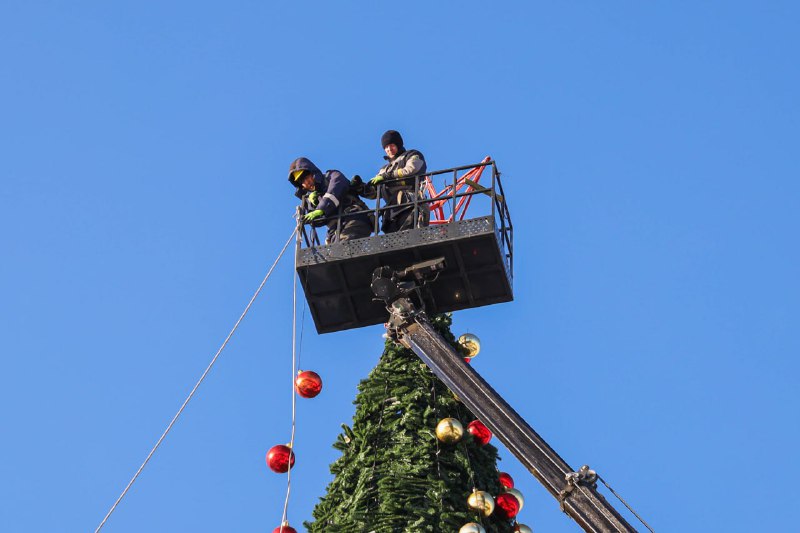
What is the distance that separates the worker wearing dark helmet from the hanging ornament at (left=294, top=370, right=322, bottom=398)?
73.9 inches

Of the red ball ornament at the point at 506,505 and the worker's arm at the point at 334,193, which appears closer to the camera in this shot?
the red ball ornament at the point at 506,505

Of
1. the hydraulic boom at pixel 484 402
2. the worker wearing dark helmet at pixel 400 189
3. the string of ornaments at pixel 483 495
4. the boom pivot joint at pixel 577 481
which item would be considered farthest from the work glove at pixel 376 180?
the boom pivot joint at pixel 577 481

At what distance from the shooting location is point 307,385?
17672 mm

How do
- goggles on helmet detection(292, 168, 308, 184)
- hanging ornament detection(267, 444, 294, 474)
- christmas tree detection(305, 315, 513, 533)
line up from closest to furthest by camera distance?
christmas tree detection(305, 315, 513, 533) → hanging ornament detection(267, 444, 294, 474) → goggles on helmet detection(292, 168, 308, 184)

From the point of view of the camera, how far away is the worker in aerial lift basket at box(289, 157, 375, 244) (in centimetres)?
1781

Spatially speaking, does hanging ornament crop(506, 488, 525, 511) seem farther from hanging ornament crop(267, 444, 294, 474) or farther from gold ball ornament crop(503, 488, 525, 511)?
hanging ornament crop(267, 444, 294, 474)

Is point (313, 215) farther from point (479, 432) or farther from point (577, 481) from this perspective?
point (577, 481)

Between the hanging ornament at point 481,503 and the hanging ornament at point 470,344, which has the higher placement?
the hanging ornament at point 470,344

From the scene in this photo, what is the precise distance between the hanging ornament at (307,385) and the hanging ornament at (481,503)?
293 centimetres

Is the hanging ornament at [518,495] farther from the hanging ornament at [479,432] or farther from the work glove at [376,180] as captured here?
the work glove at [376,180]

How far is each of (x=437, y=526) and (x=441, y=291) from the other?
133 inches

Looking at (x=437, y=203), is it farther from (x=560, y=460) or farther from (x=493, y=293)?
(x=560, y=460)

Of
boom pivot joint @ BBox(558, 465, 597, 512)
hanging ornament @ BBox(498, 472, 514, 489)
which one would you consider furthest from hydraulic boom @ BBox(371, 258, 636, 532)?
hanging ornament @ BBox(498, 472, 514, 489)

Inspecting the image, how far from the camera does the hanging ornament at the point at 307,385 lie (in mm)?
17656
